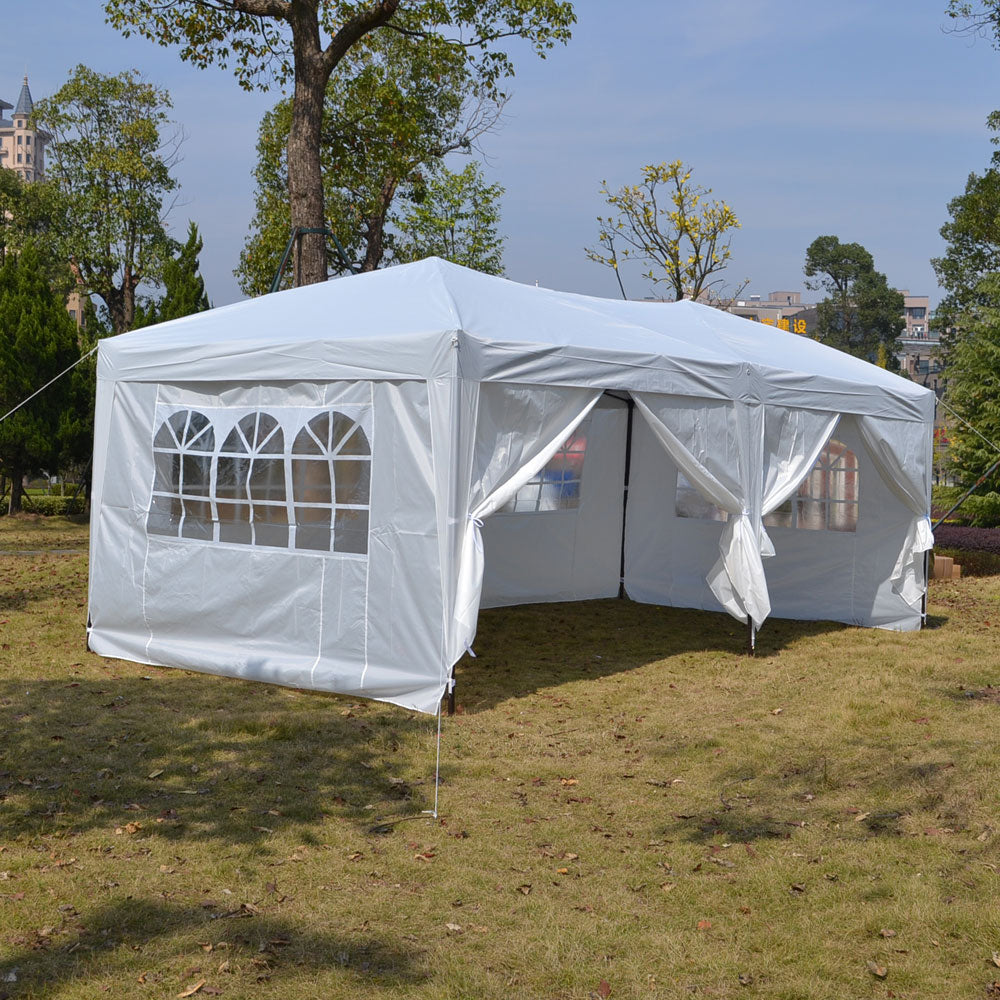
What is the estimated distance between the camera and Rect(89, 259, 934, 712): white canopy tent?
6543 millimetres

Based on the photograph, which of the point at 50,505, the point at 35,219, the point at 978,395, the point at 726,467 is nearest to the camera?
the point at 726,467

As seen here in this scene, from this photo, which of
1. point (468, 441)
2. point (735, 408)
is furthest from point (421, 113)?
point (468, 441)

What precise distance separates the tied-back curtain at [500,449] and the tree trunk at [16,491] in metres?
13.1

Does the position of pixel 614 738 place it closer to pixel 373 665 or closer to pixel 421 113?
pixel 373 665

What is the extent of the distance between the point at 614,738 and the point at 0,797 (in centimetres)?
316

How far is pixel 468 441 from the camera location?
21.2 feet

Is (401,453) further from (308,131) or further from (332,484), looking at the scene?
(308,131)

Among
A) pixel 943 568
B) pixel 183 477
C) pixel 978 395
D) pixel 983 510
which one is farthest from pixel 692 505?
pixel 983 510

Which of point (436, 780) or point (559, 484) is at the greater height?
point (559, 484)

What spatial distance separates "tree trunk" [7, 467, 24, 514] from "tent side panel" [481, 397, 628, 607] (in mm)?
10451

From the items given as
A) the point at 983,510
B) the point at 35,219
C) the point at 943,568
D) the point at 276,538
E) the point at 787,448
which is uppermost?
the point at 35,219

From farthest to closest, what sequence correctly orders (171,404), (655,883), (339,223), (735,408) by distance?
(339,223)
(735,408)
(171,404)
(655,883)

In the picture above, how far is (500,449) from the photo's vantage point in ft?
22.0

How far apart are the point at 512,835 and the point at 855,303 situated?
62.9 metres
